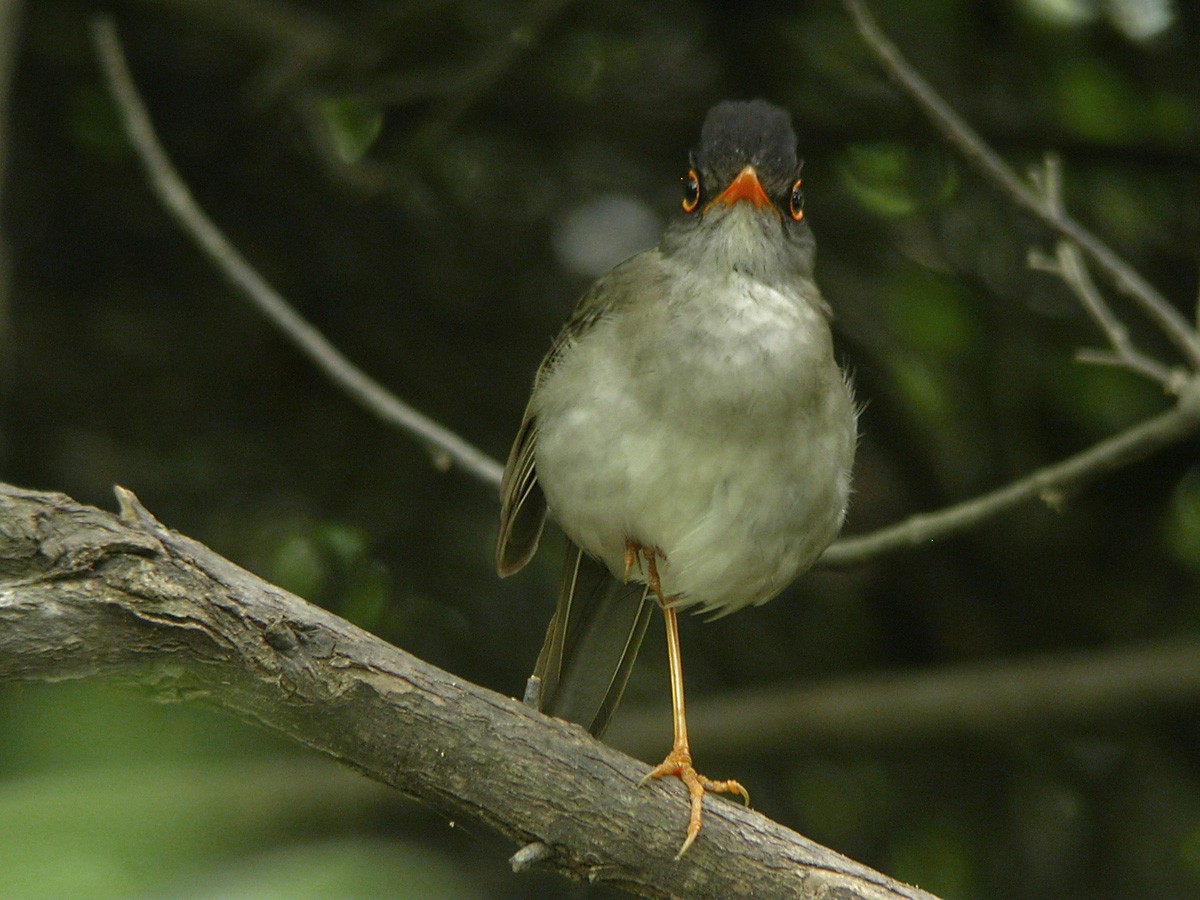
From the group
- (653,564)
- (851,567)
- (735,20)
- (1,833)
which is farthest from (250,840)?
(735,20)

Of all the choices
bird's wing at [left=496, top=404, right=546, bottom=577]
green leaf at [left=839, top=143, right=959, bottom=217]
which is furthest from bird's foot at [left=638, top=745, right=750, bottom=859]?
green leaf at [left=839, top=143, right=959, bottom=217]

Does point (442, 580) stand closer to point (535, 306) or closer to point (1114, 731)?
point (535, 306)

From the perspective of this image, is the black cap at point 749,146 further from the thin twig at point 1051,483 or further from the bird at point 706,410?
the thin twig at point 1051,483

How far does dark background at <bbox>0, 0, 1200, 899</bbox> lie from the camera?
5.47m

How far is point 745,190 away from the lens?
371 centimetres

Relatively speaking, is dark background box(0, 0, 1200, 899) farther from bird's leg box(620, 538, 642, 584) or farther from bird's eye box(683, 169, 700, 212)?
bird's eye box(683, 169, 700, 212)

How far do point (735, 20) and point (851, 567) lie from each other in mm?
2378

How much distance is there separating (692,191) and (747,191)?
0.64 feet

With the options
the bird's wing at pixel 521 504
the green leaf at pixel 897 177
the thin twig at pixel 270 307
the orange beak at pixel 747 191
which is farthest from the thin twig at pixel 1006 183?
the thin twig at pixel 270 307

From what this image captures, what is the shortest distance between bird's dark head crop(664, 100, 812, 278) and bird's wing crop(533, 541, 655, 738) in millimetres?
994

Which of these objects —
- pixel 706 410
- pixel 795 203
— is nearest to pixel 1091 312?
pixel 795 203

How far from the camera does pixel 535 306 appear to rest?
19.1ft

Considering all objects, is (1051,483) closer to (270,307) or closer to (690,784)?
(690,784)

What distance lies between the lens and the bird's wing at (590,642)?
4.04m
